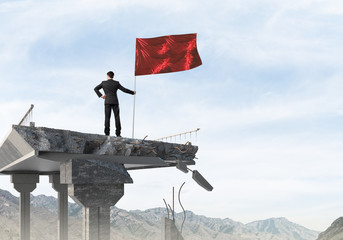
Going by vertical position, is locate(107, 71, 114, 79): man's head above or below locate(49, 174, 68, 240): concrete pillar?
above

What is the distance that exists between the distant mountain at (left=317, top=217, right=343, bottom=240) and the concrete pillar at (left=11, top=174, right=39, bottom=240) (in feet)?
107

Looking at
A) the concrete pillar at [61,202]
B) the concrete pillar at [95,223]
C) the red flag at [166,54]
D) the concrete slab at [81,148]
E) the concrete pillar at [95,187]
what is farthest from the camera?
the concrete pillar at [61,202]

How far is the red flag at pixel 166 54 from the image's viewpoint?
14711 millimetres

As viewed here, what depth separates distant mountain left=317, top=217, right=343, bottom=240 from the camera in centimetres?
4060

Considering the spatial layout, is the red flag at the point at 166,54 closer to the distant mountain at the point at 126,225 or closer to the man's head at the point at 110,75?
the man's head at the point at 110,75

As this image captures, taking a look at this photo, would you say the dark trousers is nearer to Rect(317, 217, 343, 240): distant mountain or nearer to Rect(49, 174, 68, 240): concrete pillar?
Rect(49, 174, 68, 240): concrete pillar

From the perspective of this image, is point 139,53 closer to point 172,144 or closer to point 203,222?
point 172,144

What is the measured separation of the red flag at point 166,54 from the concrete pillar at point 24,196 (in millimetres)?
8259

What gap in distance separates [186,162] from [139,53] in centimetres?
441

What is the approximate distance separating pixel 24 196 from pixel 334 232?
34588mm

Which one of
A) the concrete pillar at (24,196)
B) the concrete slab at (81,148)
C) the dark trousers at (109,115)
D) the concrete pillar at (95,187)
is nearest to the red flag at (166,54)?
the dark trousers at (109,115)

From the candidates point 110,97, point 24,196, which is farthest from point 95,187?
point 24,196

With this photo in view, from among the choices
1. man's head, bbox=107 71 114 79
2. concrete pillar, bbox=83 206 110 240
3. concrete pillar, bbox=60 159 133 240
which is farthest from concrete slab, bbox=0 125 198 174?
man's head, bbox=107 71 114 79

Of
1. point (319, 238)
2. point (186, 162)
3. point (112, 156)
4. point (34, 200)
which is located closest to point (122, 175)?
point (112, 156)
